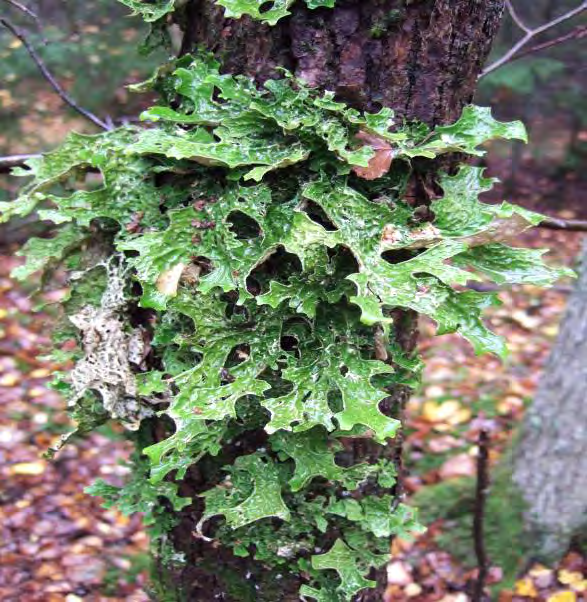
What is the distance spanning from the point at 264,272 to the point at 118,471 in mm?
2613

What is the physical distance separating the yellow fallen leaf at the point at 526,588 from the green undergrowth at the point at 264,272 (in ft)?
5.72

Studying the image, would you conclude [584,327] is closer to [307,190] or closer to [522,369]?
[522,369]

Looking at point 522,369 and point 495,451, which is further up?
point 522,369

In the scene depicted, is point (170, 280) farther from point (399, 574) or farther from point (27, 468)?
point (27, 468)

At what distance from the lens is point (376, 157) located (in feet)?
3.21

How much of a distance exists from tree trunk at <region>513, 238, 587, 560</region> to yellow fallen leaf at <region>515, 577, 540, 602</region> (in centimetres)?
13

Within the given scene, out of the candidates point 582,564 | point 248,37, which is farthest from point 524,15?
point 248,37

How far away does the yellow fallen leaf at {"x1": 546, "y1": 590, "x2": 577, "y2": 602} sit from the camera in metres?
2.47

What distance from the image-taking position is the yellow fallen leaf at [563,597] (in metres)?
2.47

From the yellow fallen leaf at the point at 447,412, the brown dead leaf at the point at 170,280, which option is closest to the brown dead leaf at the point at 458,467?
the yellow fallen leaf at the point at 447,412

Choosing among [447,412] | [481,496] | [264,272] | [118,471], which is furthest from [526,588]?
[264,272]

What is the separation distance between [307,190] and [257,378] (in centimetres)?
32

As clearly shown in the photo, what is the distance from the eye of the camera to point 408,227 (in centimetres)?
100

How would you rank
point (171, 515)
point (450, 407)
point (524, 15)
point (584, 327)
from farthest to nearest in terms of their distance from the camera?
point (524, 15)
point (450, 407)
point (584, 327)
point (171, 515)
